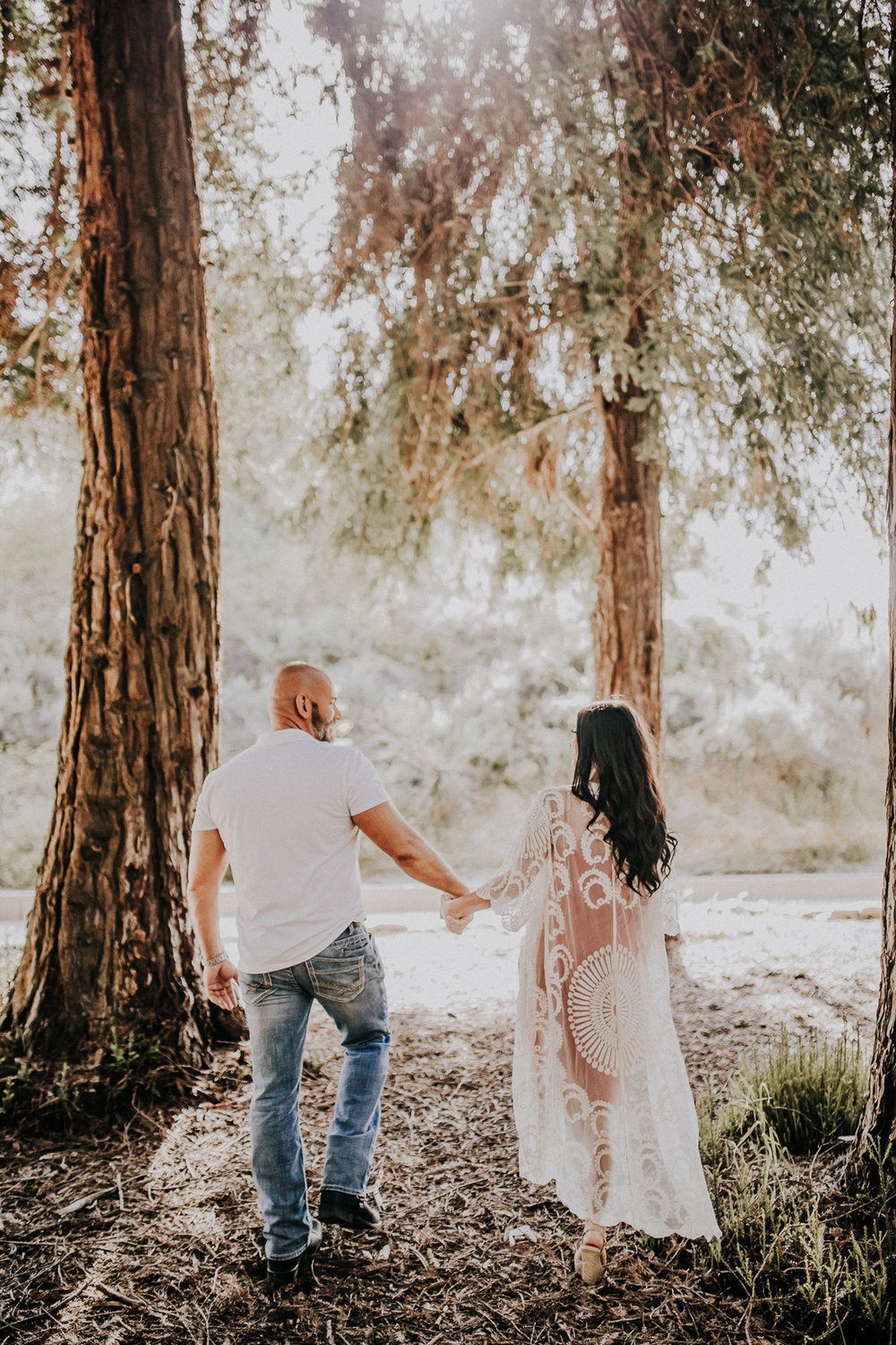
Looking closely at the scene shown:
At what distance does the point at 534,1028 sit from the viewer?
272 centimetres

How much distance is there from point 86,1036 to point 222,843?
5.27ft

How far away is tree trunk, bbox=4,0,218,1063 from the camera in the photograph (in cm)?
400

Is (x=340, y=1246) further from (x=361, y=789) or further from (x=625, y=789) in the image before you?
(x=625, y=789)

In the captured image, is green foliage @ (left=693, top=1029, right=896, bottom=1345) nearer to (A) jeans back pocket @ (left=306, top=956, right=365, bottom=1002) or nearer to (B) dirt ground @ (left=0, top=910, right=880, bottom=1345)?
(B) dirt ground @ (left=0, top=910, right=880, bottom=1345)

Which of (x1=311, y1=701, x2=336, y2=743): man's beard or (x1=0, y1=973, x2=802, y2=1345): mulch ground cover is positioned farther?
(x1=311, y1=701, x2=336, y2=743): man's beard

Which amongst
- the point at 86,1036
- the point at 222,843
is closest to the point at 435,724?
the point at 86,1036

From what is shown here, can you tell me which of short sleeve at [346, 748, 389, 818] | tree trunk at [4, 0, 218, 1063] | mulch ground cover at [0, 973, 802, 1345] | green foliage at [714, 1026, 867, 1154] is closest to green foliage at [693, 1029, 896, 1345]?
green foliage at [714, 1026, 867, 1154]

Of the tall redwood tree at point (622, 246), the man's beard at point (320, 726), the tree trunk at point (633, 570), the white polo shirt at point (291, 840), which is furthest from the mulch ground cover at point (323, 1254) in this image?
the tall redwood tree at point (622, 246)

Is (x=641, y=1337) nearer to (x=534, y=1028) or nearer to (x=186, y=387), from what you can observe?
(x=534, y=1028)

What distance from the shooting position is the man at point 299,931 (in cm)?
268

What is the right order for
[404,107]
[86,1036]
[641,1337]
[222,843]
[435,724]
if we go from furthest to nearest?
[435,724], [404,107], [86,1036], [222,843], [641,1337]

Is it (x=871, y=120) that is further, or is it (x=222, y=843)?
(x=871, y=120)

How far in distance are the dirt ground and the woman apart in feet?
0.62

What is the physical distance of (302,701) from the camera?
2.89m
